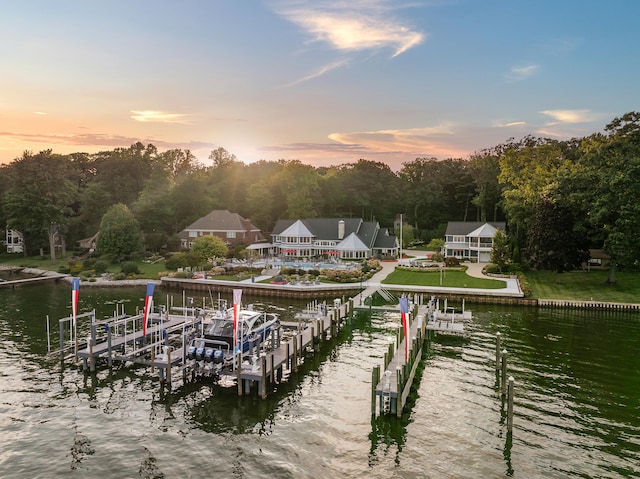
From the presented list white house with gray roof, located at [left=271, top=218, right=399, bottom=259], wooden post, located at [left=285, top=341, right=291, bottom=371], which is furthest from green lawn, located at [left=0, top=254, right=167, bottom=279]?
wooden post, located at [left=285, top=341, right=291, bottom=371]

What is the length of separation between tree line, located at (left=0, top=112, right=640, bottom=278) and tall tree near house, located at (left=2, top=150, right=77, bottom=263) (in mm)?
179

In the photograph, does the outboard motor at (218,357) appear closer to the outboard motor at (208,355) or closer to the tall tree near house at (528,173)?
the outboard motor at (208,355)

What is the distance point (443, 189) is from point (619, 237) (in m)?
65.9

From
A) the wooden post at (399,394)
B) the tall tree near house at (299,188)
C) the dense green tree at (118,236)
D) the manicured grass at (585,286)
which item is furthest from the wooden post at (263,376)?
the tall tree near house at (299,188)

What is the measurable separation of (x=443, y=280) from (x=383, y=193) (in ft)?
189

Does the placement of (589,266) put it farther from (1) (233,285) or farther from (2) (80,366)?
(2) (80,366)

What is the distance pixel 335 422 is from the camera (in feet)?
72.0

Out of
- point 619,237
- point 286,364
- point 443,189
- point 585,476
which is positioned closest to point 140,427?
point 286,364

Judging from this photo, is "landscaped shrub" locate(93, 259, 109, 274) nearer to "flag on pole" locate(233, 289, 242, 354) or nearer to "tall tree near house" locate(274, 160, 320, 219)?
"tall tree near house" locate(274, 160, 320, 219)

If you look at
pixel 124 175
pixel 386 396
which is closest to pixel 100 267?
pixel 124 175

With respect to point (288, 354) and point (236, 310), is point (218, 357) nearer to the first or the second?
point (236, 310)

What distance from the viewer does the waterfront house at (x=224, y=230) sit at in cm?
8594

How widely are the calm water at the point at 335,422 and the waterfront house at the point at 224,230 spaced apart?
175 ft

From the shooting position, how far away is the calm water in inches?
724
